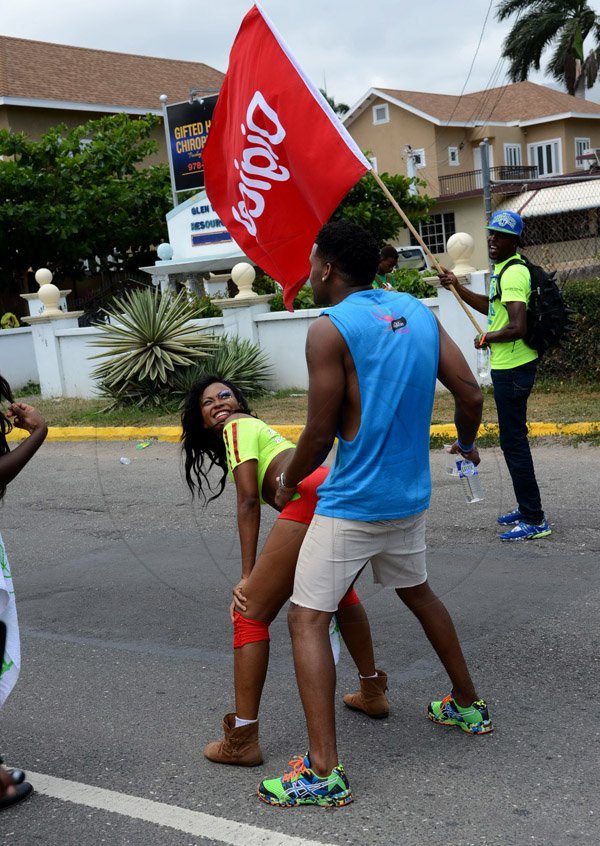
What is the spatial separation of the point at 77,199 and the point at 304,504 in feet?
70.2

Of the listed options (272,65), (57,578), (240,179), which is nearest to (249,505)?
(240,179)

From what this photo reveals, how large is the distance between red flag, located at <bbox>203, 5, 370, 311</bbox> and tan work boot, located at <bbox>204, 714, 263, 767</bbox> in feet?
7.46

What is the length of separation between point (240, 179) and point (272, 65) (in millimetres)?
629

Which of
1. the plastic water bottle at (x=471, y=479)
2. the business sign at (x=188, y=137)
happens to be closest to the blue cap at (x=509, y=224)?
the plastic water bottle at (x=471, y=479)

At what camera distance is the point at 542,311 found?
6.42m

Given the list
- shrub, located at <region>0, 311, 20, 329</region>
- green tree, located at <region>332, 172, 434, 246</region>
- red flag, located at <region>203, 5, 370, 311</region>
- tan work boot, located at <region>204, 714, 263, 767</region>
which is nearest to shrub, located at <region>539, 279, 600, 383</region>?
red flag, located at <region>203, 5, 370, 311</region>

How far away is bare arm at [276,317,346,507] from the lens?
334 centimetres

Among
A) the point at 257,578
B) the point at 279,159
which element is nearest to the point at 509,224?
the point at 279,159

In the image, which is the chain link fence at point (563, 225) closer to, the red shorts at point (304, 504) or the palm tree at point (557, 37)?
the red shorts at point (304, 504)

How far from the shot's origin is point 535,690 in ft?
13.9

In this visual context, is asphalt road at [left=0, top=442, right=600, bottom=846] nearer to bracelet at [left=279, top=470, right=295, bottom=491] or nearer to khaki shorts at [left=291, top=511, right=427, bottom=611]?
khaki shorts at [left=291, top=511, right=427, bottom=611]

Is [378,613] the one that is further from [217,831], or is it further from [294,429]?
[294,429]

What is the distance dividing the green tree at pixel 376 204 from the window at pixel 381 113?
693 inches

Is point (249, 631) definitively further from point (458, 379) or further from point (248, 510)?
point (458, 379)
